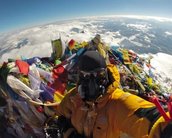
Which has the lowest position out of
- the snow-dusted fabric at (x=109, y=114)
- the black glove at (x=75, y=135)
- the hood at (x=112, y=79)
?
the black glove at (x=75, y=135)

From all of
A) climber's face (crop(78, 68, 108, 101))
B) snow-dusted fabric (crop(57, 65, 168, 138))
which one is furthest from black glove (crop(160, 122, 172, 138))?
climber's face (crop(78, 68, 108, 101))

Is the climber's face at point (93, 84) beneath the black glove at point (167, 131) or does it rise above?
beneath

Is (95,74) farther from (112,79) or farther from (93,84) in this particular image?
(112,79)

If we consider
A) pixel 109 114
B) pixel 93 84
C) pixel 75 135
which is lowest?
pixel 75 135

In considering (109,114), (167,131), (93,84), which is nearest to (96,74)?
(93,84)

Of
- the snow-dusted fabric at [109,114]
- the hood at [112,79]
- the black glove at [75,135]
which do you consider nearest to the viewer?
the snow-dusted fabric at [109,114]

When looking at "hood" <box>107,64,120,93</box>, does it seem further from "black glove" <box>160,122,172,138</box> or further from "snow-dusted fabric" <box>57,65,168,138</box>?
"black glove" <box>160,122,172,138</box>

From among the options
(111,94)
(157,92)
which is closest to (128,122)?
(111,94)

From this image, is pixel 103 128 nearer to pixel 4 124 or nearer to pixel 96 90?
pixel 96 90

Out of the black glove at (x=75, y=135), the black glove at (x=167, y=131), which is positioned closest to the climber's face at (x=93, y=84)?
the black glove at (x=75, y=135)

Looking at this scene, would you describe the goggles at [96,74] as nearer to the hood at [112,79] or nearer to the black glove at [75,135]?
the hood at [112,79]
